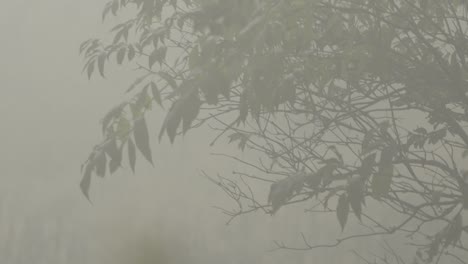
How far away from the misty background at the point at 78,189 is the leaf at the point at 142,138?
11.2ft

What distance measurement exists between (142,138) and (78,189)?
4009 millimetres

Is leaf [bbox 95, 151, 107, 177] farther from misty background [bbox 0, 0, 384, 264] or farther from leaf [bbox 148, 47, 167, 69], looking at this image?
misty background [bbox 0, 0, 384, 264]

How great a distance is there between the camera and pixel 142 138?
85 cm

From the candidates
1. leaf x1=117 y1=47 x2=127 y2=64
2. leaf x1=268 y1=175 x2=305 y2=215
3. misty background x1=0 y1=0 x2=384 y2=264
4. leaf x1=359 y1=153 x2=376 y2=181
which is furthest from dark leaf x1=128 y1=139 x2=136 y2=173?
misty background x1=0 y1=0 x2=384 y2=264

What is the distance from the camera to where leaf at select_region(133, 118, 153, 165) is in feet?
2.75

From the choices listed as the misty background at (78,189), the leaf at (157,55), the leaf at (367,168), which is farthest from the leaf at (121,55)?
the misty background at (78,189)

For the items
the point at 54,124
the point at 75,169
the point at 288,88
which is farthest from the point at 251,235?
the point at 288,88

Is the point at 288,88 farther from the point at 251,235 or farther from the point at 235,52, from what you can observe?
the point at 251,235

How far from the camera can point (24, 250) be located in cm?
→ 438

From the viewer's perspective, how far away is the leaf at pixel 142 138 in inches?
33.0

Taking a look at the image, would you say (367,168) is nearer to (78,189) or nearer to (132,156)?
(132,156)

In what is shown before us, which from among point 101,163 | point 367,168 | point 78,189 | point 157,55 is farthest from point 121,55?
point 78,189

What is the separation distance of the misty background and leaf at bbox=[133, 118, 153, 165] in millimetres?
3427

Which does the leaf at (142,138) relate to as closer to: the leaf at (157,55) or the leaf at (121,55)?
the leaf at (157,55)
